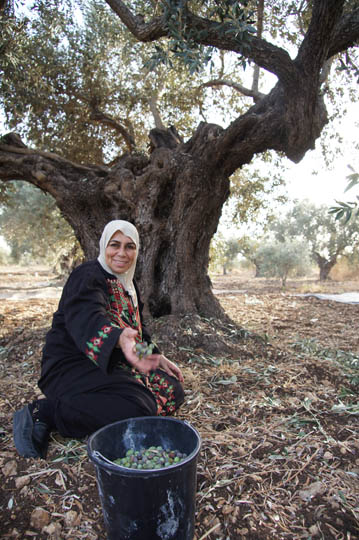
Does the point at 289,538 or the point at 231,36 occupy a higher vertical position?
the point at 231,36

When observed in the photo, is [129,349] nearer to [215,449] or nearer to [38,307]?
[215,449]

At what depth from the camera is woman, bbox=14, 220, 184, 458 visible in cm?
219

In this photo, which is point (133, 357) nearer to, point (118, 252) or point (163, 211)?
A: point (118, 252)

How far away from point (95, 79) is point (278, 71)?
4.29 meters

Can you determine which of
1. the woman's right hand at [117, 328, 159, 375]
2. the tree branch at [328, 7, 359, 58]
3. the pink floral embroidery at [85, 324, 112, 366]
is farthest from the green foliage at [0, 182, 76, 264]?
the woman's right hand at [117, 328, 159, 375]

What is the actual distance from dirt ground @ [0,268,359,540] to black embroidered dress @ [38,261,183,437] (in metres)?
0.27

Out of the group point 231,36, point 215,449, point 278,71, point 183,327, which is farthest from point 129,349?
point 278,71

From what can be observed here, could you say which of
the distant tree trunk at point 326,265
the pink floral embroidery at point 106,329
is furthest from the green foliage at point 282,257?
the pink floral embroidery at point 106,329

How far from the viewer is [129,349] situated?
1812mm

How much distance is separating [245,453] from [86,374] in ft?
3.82

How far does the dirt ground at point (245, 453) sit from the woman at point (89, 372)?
6.8 inches

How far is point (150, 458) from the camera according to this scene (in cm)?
176

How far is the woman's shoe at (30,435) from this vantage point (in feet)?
7.38

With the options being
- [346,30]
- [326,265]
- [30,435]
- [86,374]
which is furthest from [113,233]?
[326,265]
